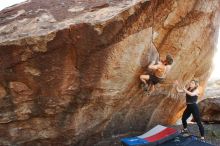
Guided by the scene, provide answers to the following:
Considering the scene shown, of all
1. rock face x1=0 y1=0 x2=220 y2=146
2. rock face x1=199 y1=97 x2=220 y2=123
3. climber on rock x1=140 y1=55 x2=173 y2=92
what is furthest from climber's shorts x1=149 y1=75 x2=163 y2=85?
rock face x1=199 y1=97 x2=220 y2=123

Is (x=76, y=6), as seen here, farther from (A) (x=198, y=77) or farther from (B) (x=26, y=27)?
(A) (x=198, y=77)

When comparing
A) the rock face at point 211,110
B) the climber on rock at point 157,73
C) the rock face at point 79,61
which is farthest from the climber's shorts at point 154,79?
the rock face at point 211,110

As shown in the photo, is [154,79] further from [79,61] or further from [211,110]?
[211,110]

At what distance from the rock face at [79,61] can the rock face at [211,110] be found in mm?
3927

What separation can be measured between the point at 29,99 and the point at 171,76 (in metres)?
4.99

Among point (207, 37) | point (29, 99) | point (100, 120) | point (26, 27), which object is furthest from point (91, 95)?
point (207, 37)

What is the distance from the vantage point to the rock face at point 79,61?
10438 mm

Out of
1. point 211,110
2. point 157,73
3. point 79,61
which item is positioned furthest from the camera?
point 211,110

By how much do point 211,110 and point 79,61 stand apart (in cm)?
711

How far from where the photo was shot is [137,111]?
42.3ft

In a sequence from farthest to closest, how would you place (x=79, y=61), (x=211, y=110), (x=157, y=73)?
(x=211, y=110), (x=157, y=73), (x=79, y=61)

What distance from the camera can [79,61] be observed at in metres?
10.9

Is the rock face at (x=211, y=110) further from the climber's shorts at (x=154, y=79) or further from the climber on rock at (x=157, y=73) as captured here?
the climber's shorts at (x=154, y=79)

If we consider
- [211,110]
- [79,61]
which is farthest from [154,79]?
[211,110]
